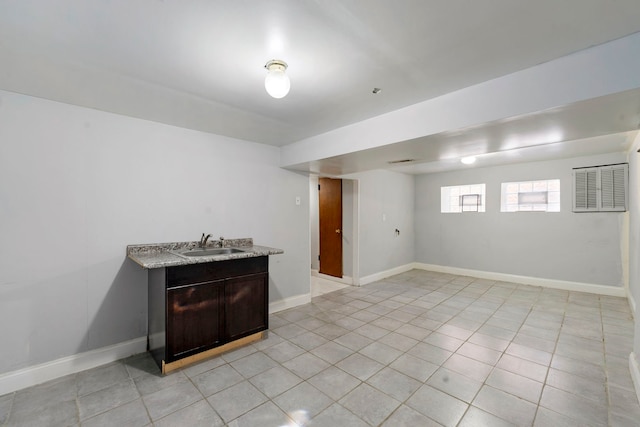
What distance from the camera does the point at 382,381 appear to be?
2195 millimetres

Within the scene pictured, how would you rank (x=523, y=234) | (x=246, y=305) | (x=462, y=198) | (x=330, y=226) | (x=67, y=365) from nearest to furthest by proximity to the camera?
(x=67, y=365) → (x=246, y=305) → (x=523, y=234) → (x=330, y=226) → (x=462, y=198)

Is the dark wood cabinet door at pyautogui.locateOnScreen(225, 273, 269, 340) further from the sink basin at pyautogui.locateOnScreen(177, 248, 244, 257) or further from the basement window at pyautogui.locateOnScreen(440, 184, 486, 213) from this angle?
the basement window at pyautogui.locateOnScreen(440, 184, 486, 213)

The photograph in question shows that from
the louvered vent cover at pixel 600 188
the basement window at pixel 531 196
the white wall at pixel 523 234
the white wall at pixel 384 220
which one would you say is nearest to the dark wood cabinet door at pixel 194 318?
the white wall at pixel 384 220

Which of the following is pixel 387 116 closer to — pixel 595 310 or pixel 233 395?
pixel 233 395

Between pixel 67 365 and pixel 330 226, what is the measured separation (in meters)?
4.22

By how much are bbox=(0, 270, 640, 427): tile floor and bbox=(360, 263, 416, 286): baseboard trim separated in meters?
1.62

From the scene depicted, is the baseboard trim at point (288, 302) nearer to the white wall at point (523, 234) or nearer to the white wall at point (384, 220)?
the white wall at point (384, 220)

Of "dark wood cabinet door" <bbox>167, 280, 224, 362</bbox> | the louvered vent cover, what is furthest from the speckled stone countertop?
the louvered vent cover

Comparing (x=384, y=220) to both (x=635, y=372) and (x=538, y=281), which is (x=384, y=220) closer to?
(x=538, y=281)

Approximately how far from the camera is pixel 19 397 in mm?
2027

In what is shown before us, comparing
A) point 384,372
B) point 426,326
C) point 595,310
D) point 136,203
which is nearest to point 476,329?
point 426,326

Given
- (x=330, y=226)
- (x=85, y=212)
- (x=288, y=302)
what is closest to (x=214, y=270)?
(x=85, y=212)

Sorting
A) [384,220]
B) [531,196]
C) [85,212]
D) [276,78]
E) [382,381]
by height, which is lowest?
[382,381]

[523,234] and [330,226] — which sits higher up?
[330,226]
